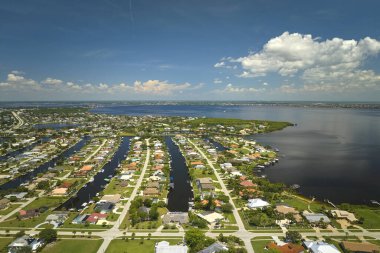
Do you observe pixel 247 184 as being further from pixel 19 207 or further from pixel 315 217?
pixel 19 207

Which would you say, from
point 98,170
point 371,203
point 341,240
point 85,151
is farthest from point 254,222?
point 85,151

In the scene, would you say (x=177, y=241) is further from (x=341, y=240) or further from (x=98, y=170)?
(x=98, y=170)

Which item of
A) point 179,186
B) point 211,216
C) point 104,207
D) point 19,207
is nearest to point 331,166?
point 179,186

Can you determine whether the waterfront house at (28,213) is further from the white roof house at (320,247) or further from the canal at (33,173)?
the white roof house at (320,247)

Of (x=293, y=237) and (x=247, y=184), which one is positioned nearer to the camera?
→ (x=293, y=237)

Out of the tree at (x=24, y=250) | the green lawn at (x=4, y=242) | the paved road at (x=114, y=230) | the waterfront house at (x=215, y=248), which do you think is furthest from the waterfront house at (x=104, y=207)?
the waterfront house at (x=215, y=248)

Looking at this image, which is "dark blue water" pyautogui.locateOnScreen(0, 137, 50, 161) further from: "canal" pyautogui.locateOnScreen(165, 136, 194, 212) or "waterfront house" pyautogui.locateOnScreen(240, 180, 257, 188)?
"waterfront house" pyautogui.locateOnScreen(240, 180, 257, 188)
